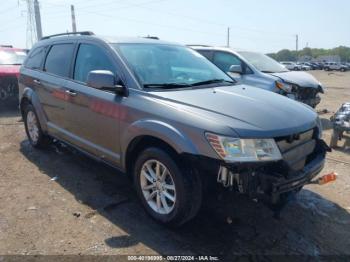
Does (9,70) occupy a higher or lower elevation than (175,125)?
higher

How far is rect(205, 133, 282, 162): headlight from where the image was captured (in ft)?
9.18

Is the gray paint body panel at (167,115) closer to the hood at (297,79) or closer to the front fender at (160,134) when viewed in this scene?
the front fender at (160,134)

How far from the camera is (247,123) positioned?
2.96m

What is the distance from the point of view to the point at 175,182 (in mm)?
3123

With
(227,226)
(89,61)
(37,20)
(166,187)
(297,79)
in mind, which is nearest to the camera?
(166,187)

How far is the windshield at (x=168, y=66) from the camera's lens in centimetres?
372

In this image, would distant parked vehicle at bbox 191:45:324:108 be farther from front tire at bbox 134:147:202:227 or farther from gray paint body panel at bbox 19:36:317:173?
front tire at bbox 134:147:202:227

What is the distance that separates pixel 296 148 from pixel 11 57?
965 centimetres

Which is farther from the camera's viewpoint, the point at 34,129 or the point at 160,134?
the point at 34,129

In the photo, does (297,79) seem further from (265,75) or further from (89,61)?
(89,61)

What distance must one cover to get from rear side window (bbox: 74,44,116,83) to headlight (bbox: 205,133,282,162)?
1.60 metres

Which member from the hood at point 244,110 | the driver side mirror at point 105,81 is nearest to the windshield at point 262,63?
the hood at point 244,110

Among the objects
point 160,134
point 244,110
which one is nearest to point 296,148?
point 244,110

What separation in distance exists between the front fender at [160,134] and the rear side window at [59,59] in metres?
1.62
